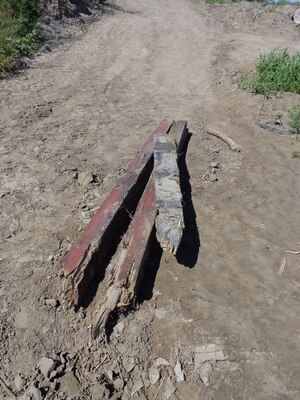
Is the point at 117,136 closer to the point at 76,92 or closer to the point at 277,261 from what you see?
the point at 76,92

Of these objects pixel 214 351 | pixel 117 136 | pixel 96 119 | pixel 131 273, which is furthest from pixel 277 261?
pixel 96 119

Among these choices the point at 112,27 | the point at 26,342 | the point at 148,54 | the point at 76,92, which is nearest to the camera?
the point at 26,342

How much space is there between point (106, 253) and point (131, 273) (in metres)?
0.49

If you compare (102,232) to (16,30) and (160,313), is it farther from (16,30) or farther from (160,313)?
(16,30)

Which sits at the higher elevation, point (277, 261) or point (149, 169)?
point (149, 169)

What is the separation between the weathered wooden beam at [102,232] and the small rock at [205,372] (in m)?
1.00

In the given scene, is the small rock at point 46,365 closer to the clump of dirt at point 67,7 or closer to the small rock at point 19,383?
the small rock at point 19,383

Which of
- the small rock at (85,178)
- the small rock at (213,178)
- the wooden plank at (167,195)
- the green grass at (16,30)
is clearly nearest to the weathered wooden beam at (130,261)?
the wooden plank at (167,195)

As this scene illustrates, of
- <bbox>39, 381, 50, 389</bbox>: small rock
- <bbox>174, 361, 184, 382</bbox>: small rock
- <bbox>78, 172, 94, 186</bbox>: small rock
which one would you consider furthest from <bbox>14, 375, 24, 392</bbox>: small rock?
<bbox>78, 172, 94, 186</bbox>: small rock

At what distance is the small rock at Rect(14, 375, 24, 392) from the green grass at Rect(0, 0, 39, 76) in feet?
18.2

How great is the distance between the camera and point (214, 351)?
9.41 feet

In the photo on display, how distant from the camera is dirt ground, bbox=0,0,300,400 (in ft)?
8.86

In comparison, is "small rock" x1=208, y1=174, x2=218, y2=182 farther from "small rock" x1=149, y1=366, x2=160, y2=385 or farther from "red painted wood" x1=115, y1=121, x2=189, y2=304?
"small rock" x1=149, y1=366, x2=160, y2=385

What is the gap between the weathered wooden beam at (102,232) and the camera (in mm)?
2912
